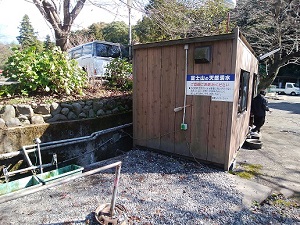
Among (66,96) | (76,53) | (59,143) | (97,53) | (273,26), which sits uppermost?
(273,26)

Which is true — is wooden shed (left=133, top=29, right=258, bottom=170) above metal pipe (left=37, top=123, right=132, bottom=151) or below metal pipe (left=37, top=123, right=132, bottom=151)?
above

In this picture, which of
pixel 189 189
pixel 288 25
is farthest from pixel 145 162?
pixel 288 25

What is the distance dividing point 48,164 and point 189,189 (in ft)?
8.47

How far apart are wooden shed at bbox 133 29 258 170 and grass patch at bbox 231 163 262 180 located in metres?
0.26

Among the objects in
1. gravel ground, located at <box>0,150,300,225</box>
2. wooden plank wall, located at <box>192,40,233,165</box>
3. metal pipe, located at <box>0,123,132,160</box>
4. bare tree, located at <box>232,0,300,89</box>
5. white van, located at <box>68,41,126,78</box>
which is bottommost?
gravel ground, located at <box>0,150,300,225</box>

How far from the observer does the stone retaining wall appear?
12.7 ft

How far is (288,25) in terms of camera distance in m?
8.93

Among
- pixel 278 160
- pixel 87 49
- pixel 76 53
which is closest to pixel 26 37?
pixel 76 53

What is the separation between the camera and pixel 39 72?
471cm

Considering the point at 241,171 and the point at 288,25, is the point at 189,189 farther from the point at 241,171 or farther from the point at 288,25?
the point at 288,25

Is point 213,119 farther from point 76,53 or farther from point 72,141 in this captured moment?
point 76,53

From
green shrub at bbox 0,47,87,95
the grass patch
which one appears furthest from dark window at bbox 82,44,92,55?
the grass patch

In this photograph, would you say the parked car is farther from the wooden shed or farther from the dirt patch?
the wooden shed

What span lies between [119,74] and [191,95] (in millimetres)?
3312
